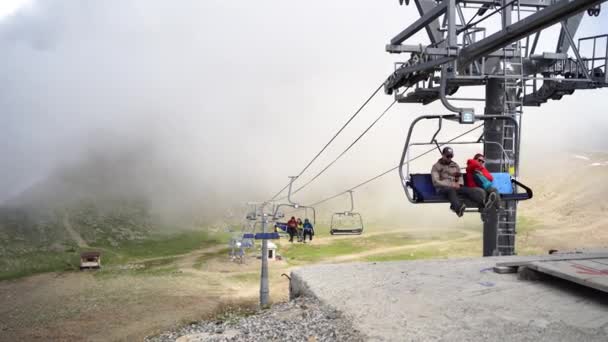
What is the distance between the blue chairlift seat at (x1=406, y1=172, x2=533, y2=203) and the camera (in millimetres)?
9539

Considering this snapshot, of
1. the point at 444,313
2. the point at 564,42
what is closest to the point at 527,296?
the point at 444,313

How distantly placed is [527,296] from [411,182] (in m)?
2.90

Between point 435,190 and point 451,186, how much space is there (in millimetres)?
383

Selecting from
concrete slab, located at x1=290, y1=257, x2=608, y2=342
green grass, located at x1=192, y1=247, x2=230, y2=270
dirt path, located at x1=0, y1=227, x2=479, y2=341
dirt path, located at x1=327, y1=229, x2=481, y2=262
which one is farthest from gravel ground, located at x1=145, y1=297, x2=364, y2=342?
green grass, located at x1=192, y1=247, x2=230, y2=270

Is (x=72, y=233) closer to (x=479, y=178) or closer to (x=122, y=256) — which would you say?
(x=122, y=256)

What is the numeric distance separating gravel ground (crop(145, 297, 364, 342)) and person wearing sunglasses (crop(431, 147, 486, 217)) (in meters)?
3.07

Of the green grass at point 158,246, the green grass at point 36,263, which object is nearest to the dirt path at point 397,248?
the green grass at point 158,246

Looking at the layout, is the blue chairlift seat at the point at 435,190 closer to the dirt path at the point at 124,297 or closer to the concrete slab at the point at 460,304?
the concrete slab at the point at 460,304

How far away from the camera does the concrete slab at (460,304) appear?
7.19m

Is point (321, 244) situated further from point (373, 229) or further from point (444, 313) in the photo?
point (444, 313)

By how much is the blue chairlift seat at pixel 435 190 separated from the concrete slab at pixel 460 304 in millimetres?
1770

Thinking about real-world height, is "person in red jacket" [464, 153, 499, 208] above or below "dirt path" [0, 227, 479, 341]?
above

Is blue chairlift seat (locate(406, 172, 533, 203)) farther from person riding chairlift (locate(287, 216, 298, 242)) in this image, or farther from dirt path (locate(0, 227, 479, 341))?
person riding chairlift (locate(287, 216, 298, 242))

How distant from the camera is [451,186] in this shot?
938cm
